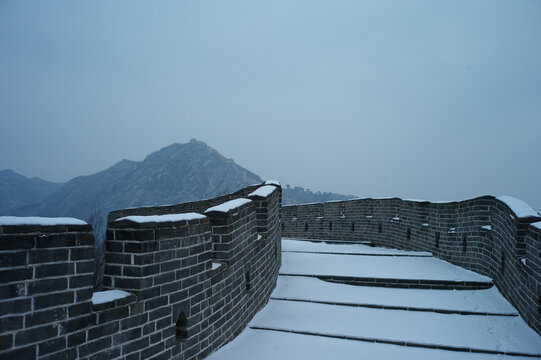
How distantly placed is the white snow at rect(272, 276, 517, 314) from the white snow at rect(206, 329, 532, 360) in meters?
1.46

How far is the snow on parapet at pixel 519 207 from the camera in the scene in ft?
18.3

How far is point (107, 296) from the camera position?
293cm

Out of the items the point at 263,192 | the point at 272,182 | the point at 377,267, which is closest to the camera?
the point at 263,192

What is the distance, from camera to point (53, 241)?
248 cm

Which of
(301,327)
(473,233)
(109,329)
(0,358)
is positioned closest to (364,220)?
(473,233)

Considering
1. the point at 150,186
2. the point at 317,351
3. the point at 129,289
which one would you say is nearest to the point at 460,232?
the point at 317,351

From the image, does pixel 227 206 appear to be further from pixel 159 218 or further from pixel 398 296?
pixel 398 296

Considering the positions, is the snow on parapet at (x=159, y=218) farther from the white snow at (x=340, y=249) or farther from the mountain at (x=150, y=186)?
the mountain at (x=150, y=186)

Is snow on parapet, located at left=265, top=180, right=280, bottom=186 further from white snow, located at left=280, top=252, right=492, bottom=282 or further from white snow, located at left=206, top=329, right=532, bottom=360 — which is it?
white snow, located at left=206, top=329, right=532, bottom=360

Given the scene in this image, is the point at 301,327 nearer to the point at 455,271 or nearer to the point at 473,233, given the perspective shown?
the point at 455,271

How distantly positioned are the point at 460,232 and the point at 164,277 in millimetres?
7350

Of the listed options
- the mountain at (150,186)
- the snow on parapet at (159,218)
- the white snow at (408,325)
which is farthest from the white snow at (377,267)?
the mountain at (150,186)

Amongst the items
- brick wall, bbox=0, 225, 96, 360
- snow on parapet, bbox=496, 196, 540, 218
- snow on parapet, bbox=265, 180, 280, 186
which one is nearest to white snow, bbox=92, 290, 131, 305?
brick wall, bbox=0, 225, 96, 360

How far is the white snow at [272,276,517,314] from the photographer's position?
5688 mm
